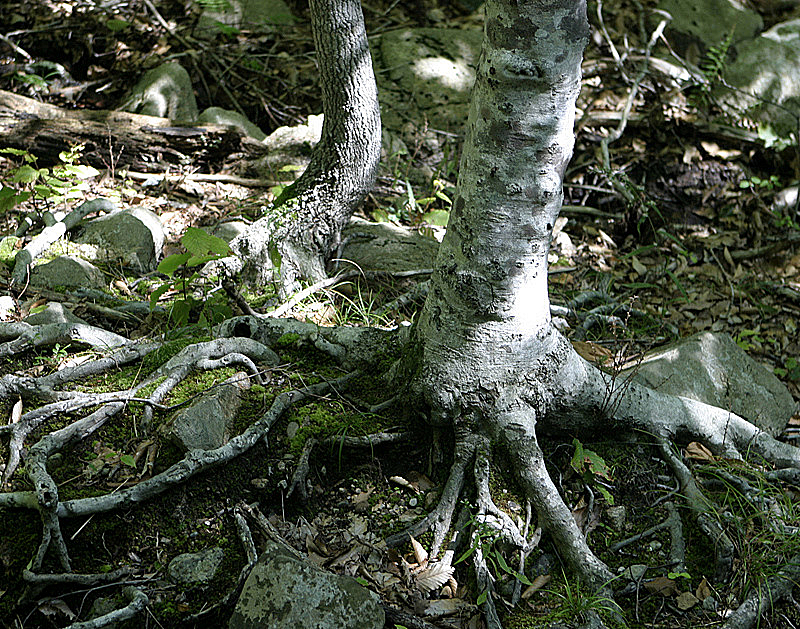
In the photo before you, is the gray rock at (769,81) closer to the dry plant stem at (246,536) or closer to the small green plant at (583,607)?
the small green plant at (583,607)

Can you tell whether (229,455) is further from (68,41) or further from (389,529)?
(68,41)

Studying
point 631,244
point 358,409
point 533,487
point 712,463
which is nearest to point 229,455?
point 358,409

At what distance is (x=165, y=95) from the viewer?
21.8ft

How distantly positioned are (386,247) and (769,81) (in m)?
5.11

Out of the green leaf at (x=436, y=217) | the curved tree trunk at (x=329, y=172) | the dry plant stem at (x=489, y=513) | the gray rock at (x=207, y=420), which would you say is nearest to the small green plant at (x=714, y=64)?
the green leaf at (x=436, y=217)

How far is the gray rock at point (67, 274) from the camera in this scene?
416cm

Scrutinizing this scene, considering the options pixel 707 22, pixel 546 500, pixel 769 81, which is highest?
pixel 707 22

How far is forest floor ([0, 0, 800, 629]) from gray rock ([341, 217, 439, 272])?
254 millimetres

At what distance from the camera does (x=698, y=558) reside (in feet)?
9.18

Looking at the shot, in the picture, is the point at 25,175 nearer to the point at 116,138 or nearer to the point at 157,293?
the point at 116,138

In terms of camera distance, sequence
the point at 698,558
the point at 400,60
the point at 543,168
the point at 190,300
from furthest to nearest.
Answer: the point at 400,60 → the point at 190,300 → the point at 698,558 → the point at 543,168

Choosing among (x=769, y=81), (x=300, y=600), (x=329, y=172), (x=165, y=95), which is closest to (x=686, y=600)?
(x=300, y=600)

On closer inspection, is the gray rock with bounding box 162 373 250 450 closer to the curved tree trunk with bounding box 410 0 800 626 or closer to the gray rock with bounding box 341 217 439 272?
the curved tree trunk with bounding box 410 0 800 626

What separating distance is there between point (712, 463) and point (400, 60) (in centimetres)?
554
